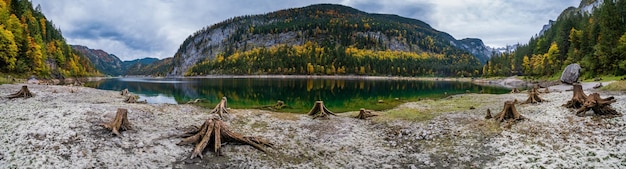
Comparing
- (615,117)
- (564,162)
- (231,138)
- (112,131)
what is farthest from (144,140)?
(615,117)

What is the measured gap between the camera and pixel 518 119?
1941cm

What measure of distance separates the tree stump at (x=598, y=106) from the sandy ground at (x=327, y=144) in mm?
827

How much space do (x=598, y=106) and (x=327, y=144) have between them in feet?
50.8

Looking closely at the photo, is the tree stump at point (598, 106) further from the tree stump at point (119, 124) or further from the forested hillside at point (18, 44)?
the forested hillside at point (18, 44)

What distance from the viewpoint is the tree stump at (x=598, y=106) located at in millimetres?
17641

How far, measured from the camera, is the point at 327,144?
17484mm

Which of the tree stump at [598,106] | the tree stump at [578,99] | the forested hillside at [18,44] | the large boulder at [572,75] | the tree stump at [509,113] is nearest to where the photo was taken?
the tree stump at [598,106]

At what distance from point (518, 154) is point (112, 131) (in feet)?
62.3

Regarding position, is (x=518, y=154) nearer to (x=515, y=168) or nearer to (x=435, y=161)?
(x=515, y=168)

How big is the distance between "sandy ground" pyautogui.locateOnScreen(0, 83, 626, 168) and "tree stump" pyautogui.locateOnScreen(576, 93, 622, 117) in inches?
32.6

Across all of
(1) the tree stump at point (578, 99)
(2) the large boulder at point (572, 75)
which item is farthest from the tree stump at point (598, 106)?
(2) the large boulder at point (572, 75)

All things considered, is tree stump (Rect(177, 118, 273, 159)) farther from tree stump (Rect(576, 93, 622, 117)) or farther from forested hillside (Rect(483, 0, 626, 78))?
forested hillside (Rect(483, 0, 626, 78))

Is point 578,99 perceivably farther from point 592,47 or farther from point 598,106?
point 592,47

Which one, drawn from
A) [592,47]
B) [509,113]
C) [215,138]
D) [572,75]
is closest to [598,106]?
[509,113]
